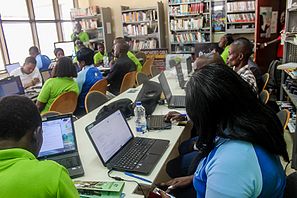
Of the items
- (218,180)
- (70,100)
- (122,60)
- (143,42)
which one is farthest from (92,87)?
(143,42)

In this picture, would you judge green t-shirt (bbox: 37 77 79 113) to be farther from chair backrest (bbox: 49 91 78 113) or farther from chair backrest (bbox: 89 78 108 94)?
chair backrest (bbox: 89 78 108 94)

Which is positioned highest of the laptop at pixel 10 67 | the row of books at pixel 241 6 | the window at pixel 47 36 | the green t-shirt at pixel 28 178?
the row of books at pixel 241 6

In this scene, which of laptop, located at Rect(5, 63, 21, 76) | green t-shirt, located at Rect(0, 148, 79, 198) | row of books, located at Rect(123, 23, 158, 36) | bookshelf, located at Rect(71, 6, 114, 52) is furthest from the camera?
bookshelf, located at Rect(71, 6, 114, 52)

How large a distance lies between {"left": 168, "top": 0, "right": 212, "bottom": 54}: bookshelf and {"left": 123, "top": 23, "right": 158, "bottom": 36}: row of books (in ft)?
1.96

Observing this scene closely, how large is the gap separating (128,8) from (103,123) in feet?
23.1

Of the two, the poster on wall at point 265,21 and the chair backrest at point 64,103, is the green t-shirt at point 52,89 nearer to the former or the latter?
the chair backrest at point 64,103

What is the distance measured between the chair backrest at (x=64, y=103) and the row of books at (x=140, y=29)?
4892 millimetres

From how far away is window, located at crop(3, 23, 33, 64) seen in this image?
20.1 feet

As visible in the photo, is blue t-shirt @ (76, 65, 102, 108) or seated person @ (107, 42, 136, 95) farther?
seated person @ (107, 42, 136, 95)

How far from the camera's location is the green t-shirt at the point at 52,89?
306 centimetres

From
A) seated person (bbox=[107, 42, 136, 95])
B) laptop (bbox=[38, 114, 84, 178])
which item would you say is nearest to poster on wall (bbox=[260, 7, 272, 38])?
seated person (bbox=[107, 42, 136, 95])

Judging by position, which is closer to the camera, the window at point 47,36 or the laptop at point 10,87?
the laptop at point 10,87

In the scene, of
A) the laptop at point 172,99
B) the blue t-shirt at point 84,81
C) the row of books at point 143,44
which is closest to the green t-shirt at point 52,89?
the blue t-shirt at point 84,81

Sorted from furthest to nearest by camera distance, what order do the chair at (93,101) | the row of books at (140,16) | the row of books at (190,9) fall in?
the row of books at (140,16), the row of books at (190,9), the chair at (93,101)
